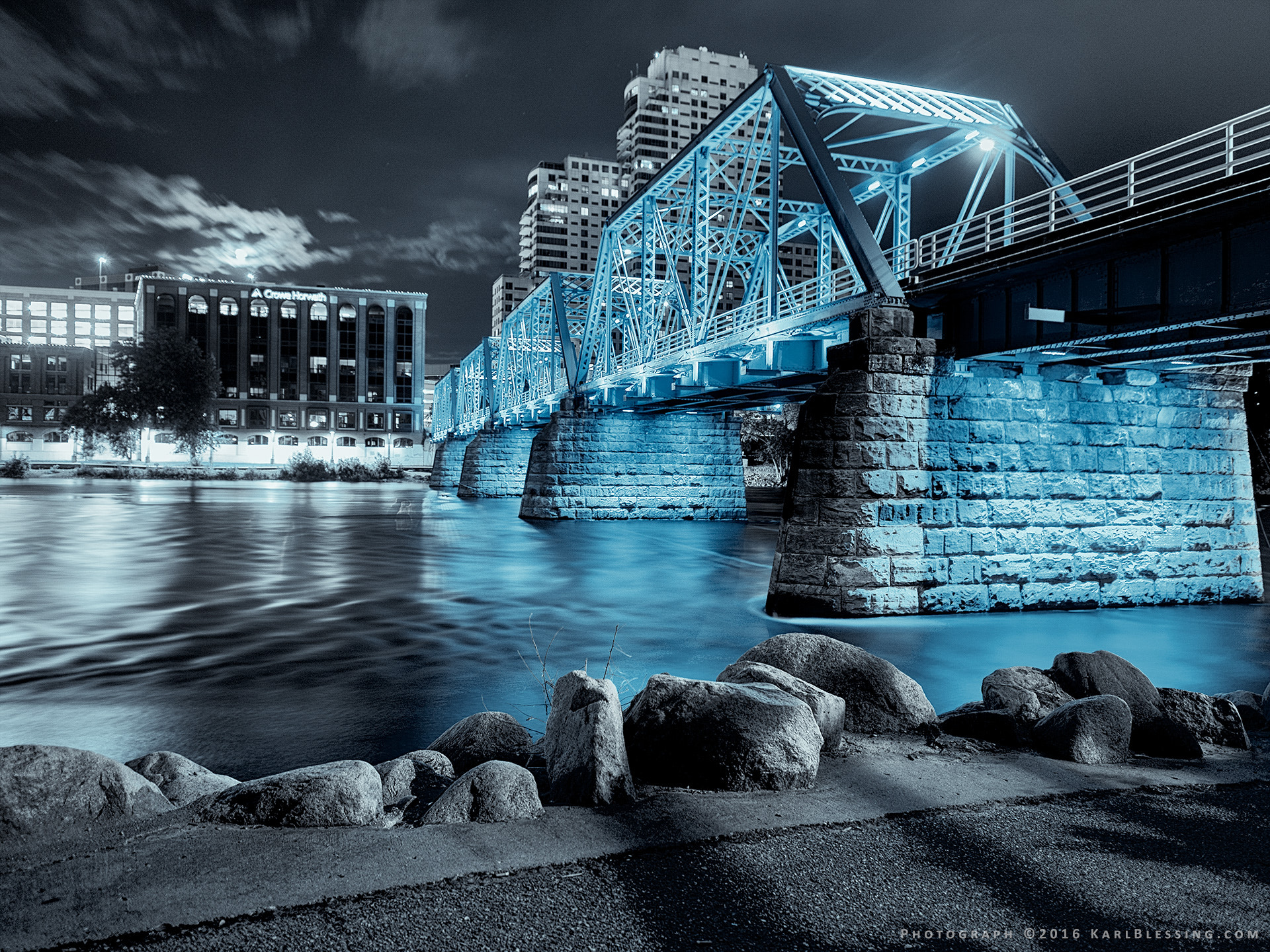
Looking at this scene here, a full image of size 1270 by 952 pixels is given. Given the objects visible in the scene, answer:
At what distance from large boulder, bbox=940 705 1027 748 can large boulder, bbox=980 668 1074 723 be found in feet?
1.01

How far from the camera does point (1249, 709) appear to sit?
26.0 ft

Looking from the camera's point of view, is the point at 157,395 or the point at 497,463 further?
the point at 157,395

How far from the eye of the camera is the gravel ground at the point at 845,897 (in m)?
3.64

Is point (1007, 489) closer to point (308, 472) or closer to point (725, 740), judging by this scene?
point (725, 740)

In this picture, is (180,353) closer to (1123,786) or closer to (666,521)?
(666,521)

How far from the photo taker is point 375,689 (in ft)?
35.6

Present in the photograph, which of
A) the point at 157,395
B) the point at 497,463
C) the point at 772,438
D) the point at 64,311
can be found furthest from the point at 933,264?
the point at 64,311

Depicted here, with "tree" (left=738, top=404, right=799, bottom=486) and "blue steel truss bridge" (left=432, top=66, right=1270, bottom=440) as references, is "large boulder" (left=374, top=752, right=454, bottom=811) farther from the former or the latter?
"tree" (left=738, top=404, right=799, bottom=486)

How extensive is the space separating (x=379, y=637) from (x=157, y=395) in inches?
3204

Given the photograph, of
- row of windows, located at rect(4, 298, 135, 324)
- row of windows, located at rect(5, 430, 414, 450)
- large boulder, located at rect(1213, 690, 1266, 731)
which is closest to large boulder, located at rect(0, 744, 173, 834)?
large boulder, located at rect(1213, 690, 1266, 731)

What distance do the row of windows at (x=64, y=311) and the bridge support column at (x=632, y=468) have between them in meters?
165

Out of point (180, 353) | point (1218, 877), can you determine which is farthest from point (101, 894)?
point (180, 353)

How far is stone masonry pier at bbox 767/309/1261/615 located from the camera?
48.6ft

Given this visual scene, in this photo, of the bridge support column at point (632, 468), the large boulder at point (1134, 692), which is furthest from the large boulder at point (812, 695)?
the bridge support column at point (632, 468)
